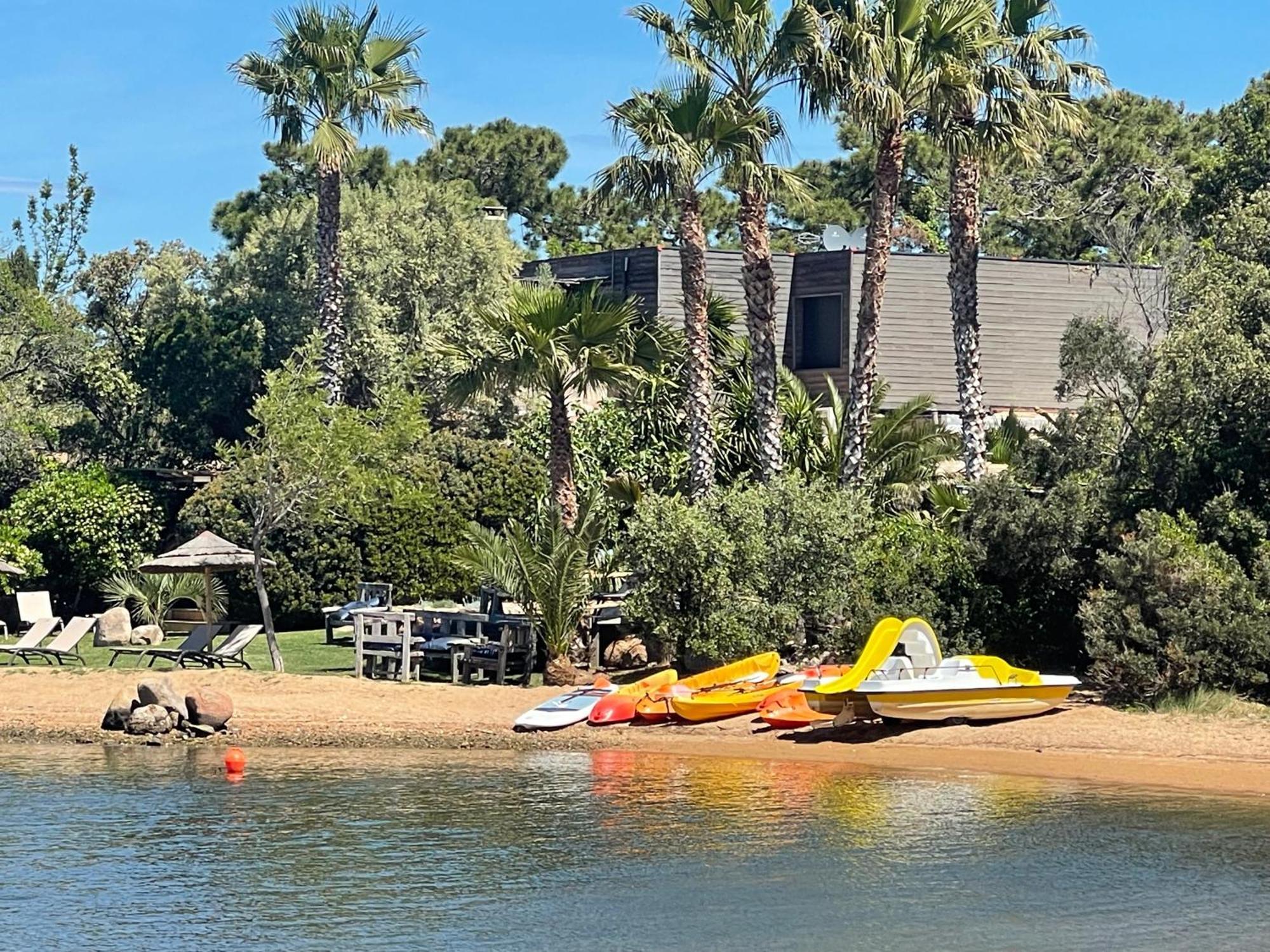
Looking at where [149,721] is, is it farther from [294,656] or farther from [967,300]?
[967,300]

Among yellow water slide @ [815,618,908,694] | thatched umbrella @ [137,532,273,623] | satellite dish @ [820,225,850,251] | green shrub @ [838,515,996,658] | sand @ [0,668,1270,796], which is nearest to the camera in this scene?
sand @ [0,668,1270,796]

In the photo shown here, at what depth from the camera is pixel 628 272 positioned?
43.5m

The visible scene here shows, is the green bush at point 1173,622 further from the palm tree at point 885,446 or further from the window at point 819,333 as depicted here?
the window at point 819,333

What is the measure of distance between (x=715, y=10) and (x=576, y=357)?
6.61m

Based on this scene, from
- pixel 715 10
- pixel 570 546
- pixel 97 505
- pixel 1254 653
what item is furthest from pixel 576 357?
pixel 97 505

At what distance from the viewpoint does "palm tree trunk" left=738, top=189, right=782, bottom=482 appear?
30266mm

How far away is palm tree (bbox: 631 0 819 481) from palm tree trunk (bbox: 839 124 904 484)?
132 cm

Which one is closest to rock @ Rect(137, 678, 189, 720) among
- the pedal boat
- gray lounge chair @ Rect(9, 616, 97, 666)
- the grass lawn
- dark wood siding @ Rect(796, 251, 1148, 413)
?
the grass lawn

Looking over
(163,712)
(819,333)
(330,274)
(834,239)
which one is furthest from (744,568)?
(834,239)

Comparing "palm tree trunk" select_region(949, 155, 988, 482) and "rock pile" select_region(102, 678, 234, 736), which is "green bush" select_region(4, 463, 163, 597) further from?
"palm tree trunk" select_region(949, 155, 988, 482)

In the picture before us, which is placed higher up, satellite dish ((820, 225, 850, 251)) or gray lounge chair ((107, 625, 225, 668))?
satellite dish ((820, 225, 850, 251))

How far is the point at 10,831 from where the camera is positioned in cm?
1903

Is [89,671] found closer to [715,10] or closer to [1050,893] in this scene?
[715,10]

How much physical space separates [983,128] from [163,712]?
17.1 meters
